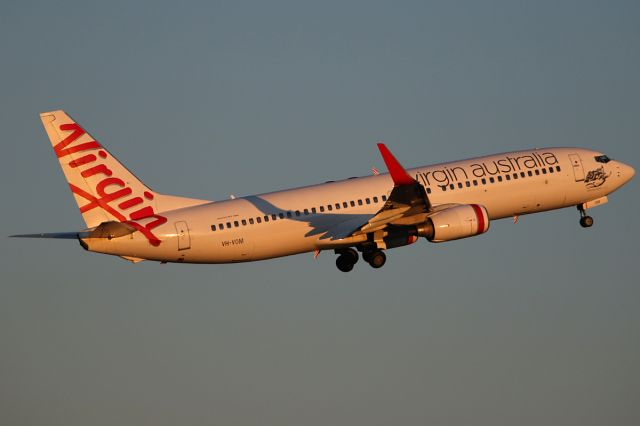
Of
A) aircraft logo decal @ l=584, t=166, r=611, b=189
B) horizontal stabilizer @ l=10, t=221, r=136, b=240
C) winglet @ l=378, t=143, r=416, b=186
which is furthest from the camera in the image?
aircraft logo decal @ l=584, t=166, r=611, b=189

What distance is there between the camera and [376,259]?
198 ft

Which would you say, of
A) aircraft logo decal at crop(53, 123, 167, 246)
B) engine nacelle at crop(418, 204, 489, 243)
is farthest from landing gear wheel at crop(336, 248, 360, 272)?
aircraft logo decal at crop(53, 123, 167, 246)

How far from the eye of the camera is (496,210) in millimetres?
61406

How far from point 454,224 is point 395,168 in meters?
5.69

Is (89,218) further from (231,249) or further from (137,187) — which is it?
(231,249)

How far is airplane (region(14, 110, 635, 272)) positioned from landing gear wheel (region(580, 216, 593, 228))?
13.3ft

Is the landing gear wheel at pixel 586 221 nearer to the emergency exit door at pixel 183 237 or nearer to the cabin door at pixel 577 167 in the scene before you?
the cabin door at pixel 577 167

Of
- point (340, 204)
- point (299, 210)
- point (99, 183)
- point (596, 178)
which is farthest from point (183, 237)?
point (596, 178)

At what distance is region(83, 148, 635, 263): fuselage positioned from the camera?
55.2 metres

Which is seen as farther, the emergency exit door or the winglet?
the emergency exit door

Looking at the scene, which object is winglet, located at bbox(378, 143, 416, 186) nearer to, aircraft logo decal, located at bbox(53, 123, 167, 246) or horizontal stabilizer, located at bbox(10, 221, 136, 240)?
aircraft logo decal, located at bbox(53, 123, 167, 246)

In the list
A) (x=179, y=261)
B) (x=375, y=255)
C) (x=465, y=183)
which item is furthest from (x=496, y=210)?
(x=179, y=261)

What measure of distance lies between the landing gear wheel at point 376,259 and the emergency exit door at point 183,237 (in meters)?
10.1

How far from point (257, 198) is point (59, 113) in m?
10.1
